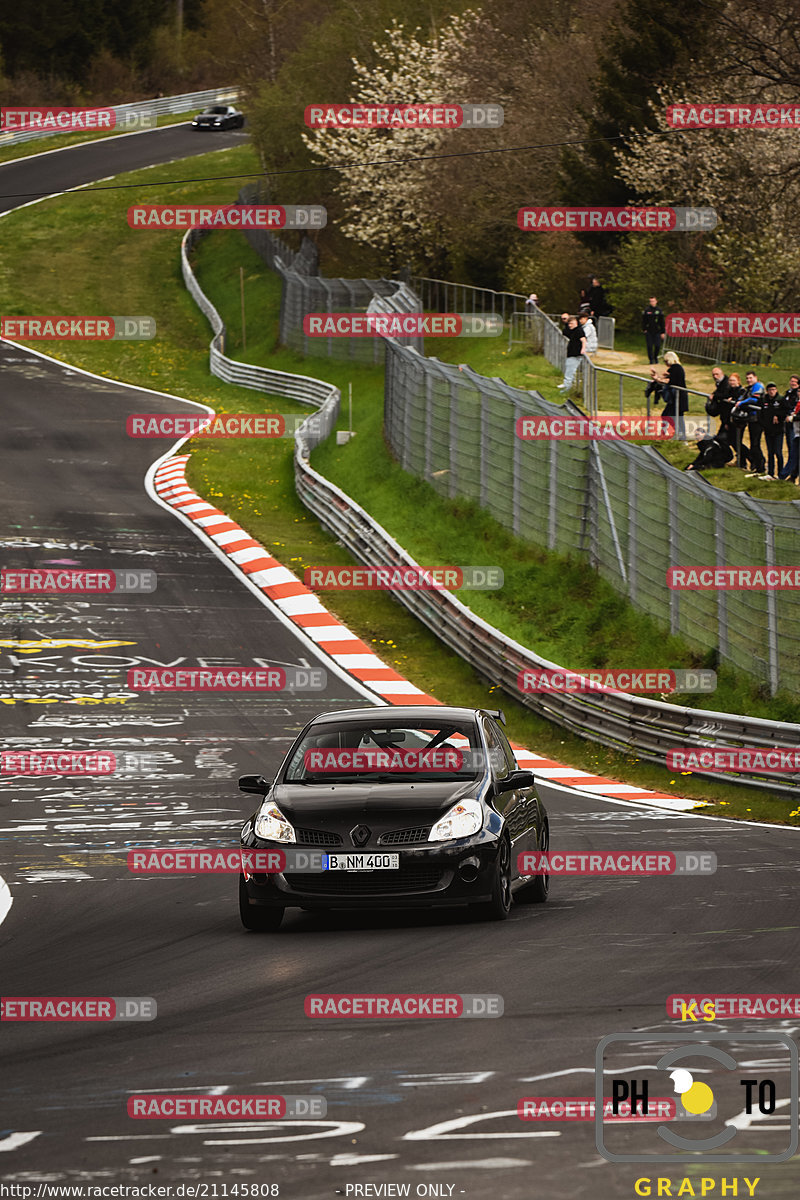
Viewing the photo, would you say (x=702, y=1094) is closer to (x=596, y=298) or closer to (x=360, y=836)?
(x=360, y=836)

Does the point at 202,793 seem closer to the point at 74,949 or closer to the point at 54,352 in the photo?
the point at 74,949

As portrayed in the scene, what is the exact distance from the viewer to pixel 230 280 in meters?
64.3

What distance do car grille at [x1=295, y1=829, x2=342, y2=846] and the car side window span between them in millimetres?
1343

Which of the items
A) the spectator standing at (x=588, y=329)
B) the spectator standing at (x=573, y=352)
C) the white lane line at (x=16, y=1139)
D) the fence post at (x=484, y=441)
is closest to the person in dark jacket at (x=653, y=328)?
the spectator standing at (x=588, y=329)

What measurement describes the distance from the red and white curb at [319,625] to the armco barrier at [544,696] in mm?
812

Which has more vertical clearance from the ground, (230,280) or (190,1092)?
(230,280)

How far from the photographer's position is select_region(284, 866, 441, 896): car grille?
33.7 feet

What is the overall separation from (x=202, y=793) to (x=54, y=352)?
42031 mm

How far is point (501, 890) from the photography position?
10547 millimetres

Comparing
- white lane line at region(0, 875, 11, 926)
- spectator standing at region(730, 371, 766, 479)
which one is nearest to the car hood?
white lane line at region(0, 875, 11, 926)

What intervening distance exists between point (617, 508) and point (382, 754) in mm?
11948

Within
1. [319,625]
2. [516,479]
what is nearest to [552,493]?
[516,479]

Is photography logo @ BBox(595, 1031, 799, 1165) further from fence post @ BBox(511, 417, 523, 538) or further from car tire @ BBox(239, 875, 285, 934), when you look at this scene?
fence post @ BBox(511, 417, 523, 538)

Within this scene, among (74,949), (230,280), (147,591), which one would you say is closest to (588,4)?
(230,280)
